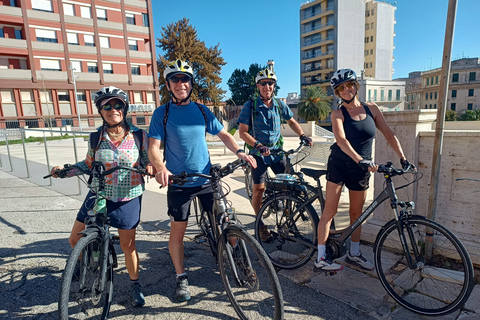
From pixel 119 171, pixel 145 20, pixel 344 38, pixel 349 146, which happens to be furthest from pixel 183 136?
pixel 344 38

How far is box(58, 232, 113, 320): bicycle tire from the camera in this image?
202 centimetres

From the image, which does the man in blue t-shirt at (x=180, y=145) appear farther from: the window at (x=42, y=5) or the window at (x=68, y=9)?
the window at (x=68, y=9)

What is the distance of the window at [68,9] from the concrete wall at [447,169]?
130 ft

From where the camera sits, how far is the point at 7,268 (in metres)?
3.42

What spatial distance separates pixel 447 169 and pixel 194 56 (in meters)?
37.7

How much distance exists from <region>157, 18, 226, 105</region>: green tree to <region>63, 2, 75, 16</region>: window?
9.39 meters

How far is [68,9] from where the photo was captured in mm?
33875

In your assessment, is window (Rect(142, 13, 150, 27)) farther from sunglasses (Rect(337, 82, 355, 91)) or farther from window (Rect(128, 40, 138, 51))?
sunglasses (Rect(337, 82, 355, 91))

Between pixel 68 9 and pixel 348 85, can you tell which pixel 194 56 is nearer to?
pixel 68 9

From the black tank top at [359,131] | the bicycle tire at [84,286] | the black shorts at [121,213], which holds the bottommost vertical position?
the bicycle tire at [84,286]

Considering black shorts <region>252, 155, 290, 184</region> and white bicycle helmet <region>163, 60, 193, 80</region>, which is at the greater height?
white bicycle helmet <region>163, 60, 193, 80</region>

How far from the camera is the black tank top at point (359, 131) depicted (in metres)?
2.79

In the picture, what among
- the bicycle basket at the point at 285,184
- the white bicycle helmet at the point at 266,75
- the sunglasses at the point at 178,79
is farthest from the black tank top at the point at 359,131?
the sunglasses at the point at 178,79

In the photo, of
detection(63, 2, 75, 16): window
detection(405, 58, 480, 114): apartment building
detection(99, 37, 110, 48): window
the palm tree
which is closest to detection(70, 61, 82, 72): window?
detection(99, 37, 110, 48): window
